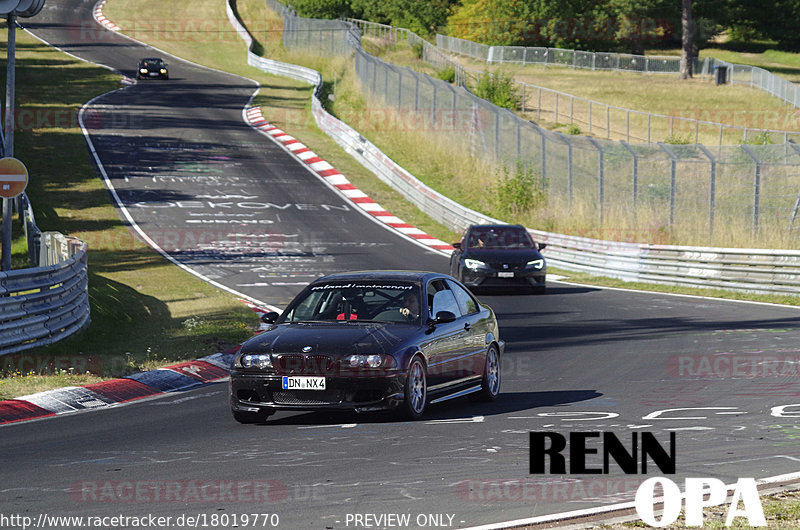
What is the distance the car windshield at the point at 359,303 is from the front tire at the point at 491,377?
1.25 m

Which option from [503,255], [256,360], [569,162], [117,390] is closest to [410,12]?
[569,162]

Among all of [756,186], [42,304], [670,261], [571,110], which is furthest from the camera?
[571,110]

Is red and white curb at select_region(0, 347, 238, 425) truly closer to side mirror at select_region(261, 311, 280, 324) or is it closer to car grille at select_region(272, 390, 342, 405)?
side mirror at select_region(261, 311, 280, 324)

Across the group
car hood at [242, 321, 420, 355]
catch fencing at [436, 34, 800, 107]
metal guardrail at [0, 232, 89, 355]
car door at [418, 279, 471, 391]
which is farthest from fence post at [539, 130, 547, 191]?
catch fencing at [436, 34, 800, 107]

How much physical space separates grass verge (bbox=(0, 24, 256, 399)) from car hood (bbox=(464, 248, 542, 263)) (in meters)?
5.59

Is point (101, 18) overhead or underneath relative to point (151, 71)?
overhead

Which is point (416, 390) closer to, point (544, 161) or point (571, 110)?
point (544, 161)

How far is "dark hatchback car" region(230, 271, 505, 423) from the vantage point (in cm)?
1052

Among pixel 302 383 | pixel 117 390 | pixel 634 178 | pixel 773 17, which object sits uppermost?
pixel 773 17

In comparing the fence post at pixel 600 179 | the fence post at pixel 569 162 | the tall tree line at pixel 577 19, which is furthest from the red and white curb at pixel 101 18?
the fence post at pixel 600 179

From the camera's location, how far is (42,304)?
15.5 meters

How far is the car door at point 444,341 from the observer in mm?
11414

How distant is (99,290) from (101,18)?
3023 inches

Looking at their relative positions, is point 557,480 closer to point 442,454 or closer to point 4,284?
point 442,454
